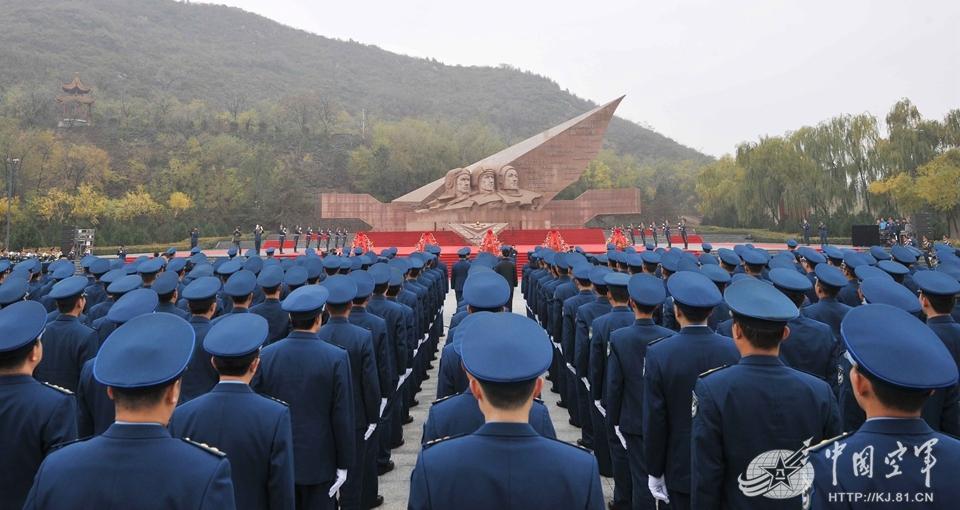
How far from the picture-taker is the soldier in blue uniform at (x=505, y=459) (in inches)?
45.7

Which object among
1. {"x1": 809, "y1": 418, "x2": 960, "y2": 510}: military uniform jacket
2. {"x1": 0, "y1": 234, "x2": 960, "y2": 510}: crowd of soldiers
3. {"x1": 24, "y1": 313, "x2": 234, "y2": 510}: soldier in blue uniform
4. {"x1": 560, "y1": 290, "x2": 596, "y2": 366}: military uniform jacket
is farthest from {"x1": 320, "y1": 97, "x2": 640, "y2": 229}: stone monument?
{"x1": 809, "y1": 418, "x2": 960, "y2": 510}: military uniform jacket

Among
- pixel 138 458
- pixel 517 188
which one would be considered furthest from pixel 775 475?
pixel 517 188

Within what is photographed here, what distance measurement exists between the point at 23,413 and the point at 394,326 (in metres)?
2.39

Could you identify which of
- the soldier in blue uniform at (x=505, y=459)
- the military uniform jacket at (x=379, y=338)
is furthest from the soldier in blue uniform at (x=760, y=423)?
the military uniform jacket at (x=379, y=338)

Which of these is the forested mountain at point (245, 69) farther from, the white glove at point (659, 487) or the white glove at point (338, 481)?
the white glove at point (659, 487)

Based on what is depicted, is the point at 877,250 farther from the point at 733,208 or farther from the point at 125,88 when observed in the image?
the point at 125,88

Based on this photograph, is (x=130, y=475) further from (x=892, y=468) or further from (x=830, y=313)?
(x=830, y=313)

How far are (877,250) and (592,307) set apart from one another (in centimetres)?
409

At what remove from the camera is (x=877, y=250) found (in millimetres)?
5977

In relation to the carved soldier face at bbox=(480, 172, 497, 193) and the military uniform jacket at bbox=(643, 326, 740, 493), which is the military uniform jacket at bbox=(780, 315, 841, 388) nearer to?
the military uniform jacket at bbox=(643, 326, 740, 493)

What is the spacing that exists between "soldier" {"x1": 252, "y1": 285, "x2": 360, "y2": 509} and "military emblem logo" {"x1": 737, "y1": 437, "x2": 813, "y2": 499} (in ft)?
5.03

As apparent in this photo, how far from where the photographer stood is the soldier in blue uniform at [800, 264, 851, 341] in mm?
3236

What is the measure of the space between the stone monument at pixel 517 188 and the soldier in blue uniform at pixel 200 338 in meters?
19.2

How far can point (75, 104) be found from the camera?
52.3 meters
